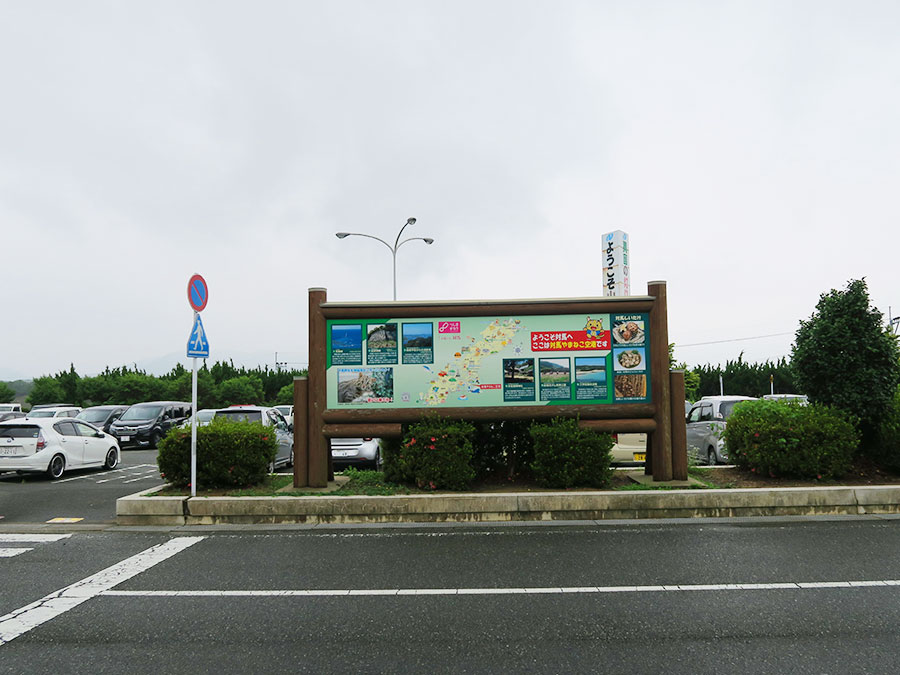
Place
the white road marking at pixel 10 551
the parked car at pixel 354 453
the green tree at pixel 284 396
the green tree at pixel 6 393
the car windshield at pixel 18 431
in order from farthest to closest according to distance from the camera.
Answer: the green tree at pixel 6 393 < the green tree at pixel 284 396 < the car windshield at pixel 18 431 < the parked car at pixel 354 453 < the white road marking at pixel 10 551

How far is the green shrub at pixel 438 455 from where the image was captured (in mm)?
9211

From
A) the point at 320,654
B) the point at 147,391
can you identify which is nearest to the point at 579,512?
the point at 320,654

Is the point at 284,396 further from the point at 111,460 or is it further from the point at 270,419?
the point at 270,419

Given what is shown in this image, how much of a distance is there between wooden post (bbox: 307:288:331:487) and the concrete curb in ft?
3.68

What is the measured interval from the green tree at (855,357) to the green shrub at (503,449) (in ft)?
15.7

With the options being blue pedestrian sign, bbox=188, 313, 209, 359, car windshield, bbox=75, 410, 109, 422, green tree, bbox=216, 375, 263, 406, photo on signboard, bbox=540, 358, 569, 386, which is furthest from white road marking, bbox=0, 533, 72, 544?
green tree, bbox=216, 375, 263, 406

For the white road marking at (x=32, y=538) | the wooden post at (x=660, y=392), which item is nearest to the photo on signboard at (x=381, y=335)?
the wooden post at (x=660, y=392)

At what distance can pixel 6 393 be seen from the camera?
58500mm

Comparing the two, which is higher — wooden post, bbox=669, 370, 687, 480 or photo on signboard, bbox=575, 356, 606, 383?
photo on signboard, bbox=575, 356, 606, 383

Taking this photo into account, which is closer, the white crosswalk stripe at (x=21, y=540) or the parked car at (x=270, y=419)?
the white crosswalk stripe at (x=21, y=540)

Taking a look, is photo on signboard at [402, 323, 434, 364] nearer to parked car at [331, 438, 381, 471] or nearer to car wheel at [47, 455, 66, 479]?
parked car at [331, 438, 381, 471]

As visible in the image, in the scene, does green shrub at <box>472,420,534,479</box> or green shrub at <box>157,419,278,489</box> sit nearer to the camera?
green shrub at <box>157,419,278,489</box>

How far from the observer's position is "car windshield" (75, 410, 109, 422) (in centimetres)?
2650

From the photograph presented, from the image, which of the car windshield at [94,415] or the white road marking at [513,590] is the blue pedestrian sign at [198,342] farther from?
the car windshield at [94,415]
